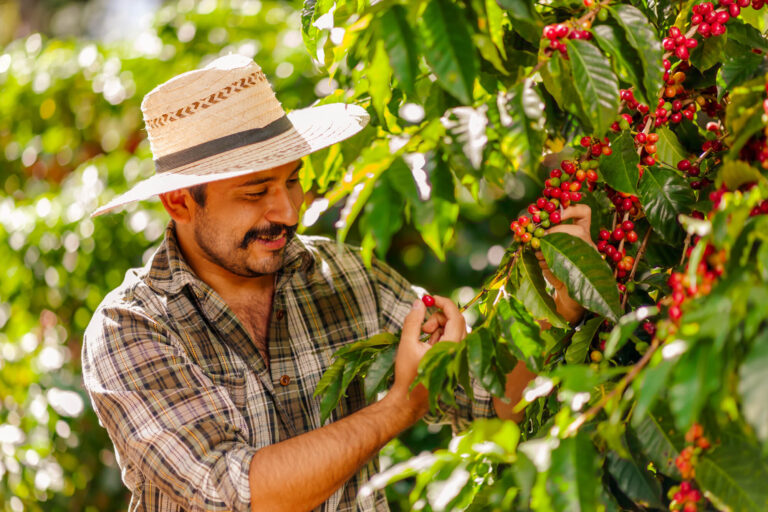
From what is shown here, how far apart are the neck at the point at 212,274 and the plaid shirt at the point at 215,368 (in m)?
0.04

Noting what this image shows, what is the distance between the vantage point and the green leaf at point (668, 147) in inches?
46.8

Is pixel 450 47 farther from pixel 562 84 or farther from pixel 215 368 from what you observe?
pixel 215 368

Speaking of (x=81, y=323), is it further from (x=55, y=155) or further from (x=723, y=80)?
(x=723, y=80)

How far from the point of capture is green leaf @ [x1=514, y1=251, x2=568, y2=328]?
1.12 m

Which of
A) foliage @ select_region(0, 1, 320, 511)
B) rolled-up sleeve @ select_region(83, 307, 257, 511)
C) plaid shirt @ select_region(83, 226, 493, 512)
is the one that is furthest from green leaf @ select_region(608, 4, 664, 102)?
foliage @ select_region(0, 1, 320, 511)

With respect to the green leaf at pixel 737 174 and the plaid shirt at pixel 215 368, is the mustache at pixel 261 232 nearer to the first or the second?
the plaid shirt at pixel 215 368

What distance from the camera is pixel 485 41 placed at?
0.94 meters

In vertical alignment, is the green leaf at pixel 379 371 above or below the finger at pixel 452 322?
below

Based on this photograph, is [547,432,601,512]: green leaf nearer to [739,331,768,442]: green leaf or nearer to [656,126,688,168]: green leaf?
[739,331,768,442]: green leaf

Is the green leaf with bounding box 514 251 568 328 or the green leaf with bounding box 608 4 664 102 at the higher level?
the green leaf with bounding box 608 4 664 102

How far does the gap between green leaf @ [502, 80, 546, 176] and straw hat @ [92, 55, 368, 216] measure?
0.65 metres

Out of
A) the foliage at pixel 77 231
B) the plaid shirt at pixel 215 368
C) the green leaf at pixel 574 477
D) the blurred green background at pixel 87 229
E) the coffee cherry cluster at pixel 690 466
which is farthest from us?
the foliage at pixel 77 231

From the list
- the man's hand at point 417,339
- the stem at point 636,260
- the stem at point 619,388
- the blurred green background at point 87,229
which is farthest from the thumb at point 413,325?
the blurred green background at point 87,229

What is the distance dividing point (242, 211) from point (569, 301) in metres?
0.73
